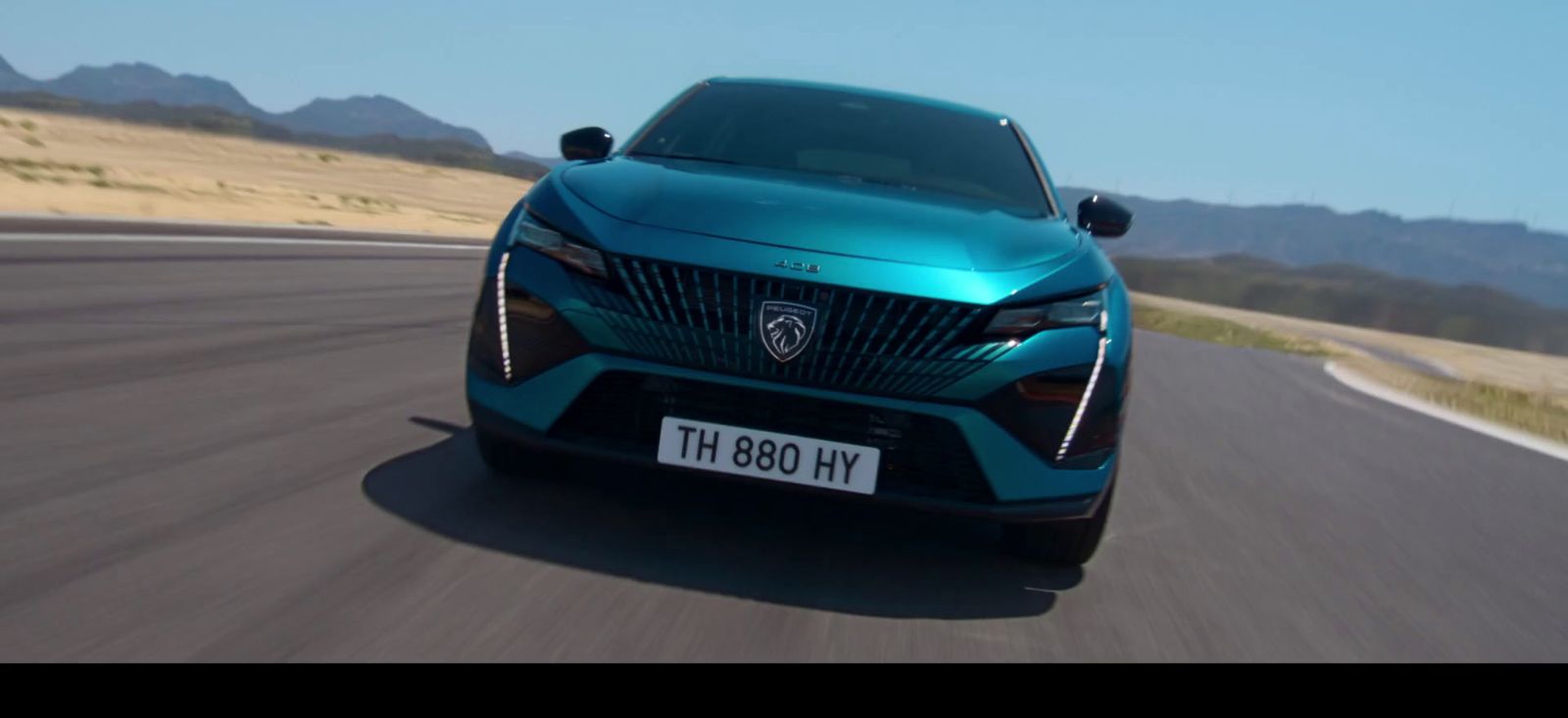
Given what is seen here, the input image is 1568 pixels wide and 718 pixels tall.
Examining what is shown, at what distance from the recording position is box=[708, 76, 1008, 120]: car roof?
21.1 feet

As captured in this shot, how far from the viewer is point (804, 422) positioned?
4199 mm

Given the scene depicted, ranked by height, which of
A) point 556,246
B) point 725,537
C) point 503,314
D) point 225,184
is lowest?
point 225,184

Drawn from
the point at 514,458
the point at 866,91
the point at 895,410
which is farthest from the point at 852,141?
the point at 895,410

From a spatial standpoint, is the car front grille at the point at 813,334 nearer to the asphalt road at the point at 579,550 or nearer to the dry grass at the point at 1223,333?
the asphalt road at the point at 579,550

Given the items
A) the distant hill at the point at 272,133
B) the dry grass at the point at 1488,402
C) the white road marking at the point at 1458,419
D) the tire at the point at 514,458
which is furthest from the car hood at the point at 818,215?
the distant hill at the point at 272,133

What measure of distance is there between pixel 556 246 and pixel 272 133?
152 metres

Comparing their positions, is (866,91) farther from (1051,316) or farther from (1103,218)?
(1051,316)

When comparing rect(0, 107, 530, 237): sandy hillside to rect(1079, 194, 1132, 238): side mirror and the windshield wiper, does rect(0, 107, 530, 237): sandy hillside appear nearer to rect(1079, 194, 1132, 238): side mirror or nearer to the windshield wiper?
the windshield wiper

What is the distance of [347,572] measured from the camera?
400 centimetres

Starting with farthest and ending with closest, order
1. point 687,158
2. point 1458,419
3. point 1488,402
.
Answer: point 1488,402, point 1458,419, point 687,158

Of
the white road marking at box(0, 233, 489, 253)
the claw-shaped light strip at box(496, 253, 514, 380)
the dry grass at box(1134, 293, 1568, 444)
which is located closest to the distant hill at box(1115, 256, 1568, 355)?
the dry grass at box(1134, 293, 1568, 444)

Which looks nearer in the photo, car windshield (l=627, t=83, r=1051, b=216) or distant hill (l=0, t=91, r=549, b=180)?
car windshield (l=627, t=83, r=1051, b=216)

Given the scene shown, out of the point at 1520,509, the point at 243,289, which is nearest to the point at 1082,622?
the point at 1520,509

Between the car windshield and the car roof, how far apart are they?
0.05m
